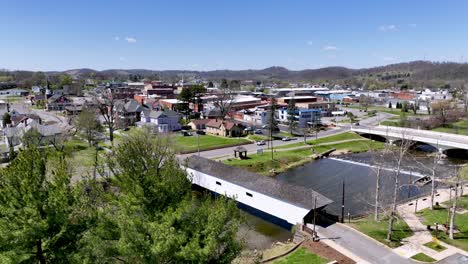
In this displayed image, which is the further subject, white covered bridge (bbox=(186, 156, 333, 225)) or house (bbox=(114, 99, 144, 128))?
house (bbox=(114, 99, 144, 128))

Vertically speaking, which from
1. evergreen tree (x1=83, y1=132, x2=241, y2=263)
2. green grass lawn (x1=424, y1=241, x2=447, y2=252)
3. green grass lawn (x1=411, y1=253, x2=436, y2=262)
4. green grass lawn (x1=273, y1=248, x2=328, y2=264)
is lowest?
green grass lawn (x1=273, y1=248, x2=328, y2=264)

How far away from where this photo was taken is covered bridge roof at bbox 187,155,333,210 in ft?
87.1

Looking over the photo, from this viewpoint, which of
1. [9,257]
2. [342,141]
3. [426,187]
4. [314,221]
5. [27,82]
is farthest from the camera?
[27,82]

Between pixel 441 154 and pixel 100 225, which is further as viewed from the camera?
pixel 441 154

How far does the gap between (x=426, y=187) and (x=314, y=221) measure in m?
21.9

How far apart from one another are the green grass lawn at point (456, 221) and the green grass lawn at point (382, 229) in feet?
6.99

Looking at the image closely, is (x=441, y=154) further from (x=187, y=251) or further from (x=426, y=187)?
(x=187, y=251)

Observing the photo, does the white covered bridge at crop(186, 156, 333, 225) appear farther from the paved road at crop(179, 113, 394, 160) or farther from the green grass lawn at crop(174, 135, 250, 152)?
the green grass lawn at crop(174, 135, 250, 152)

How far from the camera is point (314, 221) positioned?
24172 millimetres

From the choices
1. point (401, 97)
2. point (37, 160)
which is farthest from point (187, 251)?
point (401, 97)

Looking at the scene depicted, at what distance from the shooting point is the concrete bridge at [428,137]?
175 feet

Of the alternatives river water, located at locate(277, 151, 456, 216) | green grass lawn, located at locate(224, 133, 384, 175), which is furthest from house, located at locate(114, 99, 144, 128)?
river water, located at locate(277, 151, 456, 216)

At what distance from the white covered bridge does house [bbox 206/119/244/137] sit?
89.9ft

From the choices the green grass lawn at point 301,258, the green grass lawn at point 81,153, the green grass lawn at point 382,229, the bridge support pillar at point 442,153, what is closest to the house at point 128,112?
the green grass lawn at point 81,153
